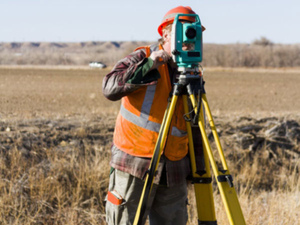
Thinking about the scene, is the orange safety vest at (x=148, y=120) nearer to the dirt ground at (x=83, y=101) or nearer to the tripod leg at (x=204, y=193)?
the tripod leg at (x=204, y=193)

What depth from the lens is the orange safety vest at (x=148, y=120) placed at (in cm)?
204

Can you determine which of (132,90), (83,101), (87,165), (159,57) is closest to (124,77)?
(132,90)

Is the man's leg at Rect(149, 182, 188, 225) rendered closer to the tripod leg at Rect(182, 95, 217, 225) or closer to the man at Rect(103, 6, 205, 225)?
the man at Rect(103, 6, 205, 225)

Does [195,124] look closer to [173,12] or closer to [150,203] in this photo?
[150,203]

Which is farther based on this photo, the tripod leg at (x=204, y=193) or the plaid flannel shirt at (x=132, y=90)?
the tripod leg at (x=204, y=193)

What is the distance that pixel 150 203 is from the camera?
211cm

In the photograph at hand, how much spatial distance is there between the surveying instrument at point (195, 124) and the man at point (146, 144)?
0.28 feet

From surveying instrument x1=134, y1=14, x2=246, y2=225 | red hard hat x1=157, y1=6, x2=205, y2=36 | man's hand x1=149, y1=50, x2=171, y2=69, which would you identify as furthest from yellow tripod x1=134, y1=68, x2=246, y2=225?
red hard hat x1=157, y1=6, x2=205, y2=36

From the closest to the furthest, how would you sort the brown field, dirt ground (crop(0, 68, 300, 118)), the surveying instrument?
the surveying instrument → the brown field → dirt ground (crop(0, 68, 300, 118))

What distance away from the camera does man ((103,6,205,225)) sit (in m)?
2.02

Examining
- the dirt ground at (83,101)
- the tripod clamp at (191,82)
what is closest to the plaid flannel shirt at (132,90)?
the tripod clamp at (191,82)

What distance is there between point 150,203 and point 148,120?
1.53ft

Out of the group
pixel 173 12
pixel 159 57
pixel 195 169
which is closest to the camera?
pixel 159 57

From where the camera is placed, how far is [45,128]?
5016mm
